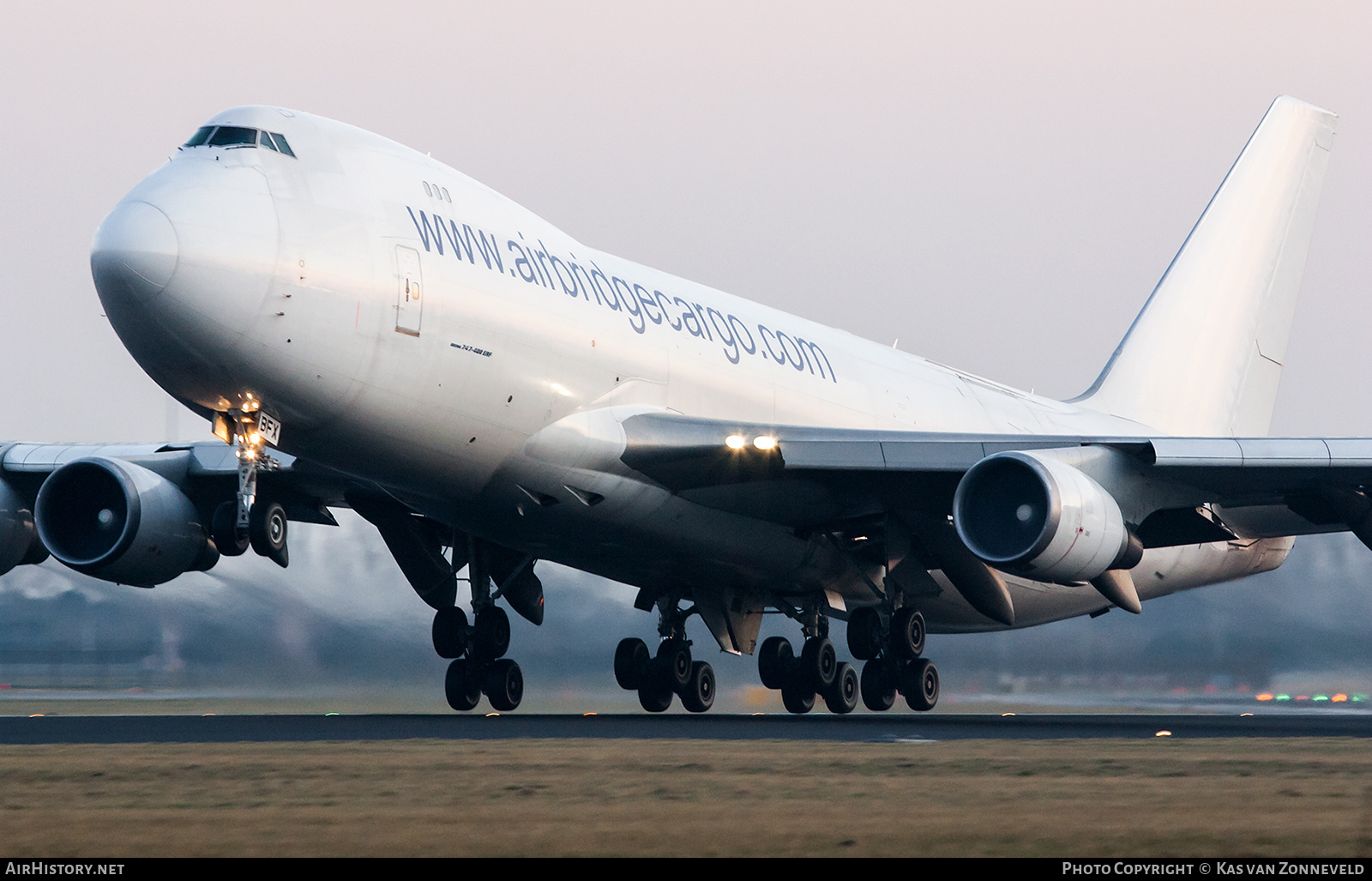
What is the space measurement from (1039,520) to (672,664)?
25.5 feet

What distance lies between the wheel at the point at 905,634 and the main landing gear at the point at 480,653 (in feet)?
17.3

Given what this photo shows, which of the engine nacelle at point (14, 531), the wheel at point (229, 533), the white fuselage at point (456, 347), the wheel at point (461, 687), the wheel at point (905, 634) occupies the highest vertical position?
the white fuselage at point (456, 347)

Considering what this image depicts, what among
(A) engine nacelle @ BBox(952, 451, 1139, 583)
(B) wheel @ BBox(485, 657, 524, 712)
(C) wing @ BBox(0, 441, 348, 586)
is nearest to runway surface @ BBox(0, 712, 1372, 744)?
(B) wheel @ BBox(485, 657, 524, 712)

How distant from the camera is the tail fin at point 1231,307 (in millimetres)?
30156

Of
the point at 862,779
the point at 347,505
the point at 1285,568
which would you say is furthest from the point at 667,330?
the point at 1285,568

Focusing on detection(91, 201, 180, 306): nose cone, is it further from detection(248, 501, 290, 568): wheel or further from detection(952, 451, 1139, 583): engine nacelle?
detection(952, 451, 1139, 583): engine nacelle

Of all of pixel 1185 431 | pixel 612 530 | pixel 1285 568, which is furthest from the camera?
pixel 1185 431

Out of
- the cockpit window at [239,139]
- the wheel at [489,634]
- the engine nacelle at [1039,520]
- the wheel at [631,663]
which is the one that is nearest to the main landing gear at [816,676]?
the wheel at [631,663]

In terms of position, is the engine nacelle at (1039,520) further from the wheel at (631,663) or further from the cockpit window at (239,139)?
the cockpit window at (239,139)

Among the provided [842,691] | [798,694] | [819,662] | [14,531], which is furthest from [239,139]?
[842,691]

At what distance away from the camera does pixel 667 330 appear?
19484 millimetres

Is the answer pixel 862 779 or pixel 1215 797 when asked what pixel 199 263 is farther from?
pixel 1215 797

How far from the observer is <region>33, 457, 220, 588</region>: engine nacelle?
64.1ft

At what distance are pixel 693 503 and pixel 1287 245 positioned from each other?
59.7 ft
